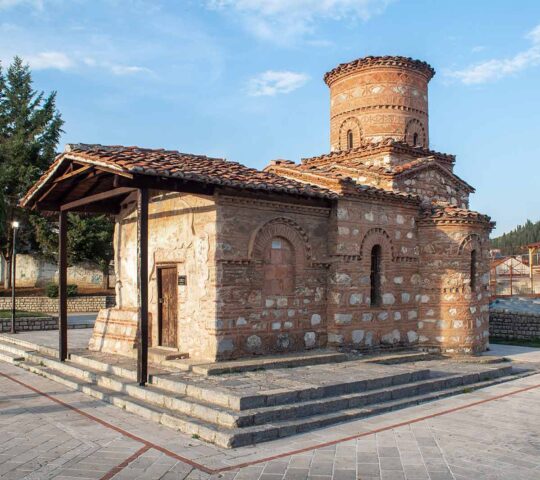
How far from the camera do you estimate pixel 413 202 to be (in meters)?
12.7

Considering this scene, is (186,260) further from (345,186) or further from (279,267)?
(345,186)

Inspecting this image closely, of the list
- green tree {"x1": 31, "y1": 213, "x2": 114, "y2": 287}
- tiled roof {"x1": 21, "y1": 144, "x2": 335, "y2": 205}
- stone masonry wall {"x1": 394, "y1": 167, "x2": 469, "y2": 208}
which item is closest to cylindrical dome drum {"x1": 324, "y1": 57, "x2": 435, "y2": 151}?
stone masonry wall {"x1": 394, "y1": 167, "x2": 469, "y2": 208}

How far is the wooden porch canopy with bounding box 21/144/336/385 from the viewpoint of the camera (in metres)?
8.51

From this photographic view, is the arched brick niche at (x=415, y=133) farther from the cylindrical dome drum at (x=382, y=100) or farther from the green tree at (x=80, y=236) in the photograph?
the green tree at (x=80, y=236)

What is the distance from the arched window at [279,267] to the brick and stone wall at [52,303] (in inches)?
719

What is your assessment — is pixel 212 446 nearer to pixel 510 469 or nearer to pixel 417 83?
pixel 510 469

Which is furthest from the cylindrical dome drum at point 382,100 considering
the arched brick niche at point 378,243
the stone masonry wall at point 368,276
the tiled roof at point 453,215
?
the arched brick niche at point 378,243

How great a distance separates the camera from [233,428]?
6.61 metres

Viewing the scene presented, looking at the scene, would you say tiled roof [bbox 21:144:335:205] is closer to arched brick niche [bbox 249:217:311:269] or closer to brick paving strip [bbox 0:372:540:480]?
arched brick niche [bbox 249:217:311:269]

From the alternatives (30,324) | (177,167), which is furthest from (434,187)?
(30,324)

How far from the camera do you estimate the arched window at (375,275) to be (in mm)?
12102

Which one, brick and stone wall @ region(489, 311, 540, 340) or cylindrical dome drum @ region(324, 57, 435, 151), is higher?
cylindrical dome drum @ region(324, 57, 435, 151)

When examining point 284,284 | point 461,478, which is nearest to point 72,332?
point 284,284

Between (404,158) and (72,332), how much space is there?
1165 centimetres
